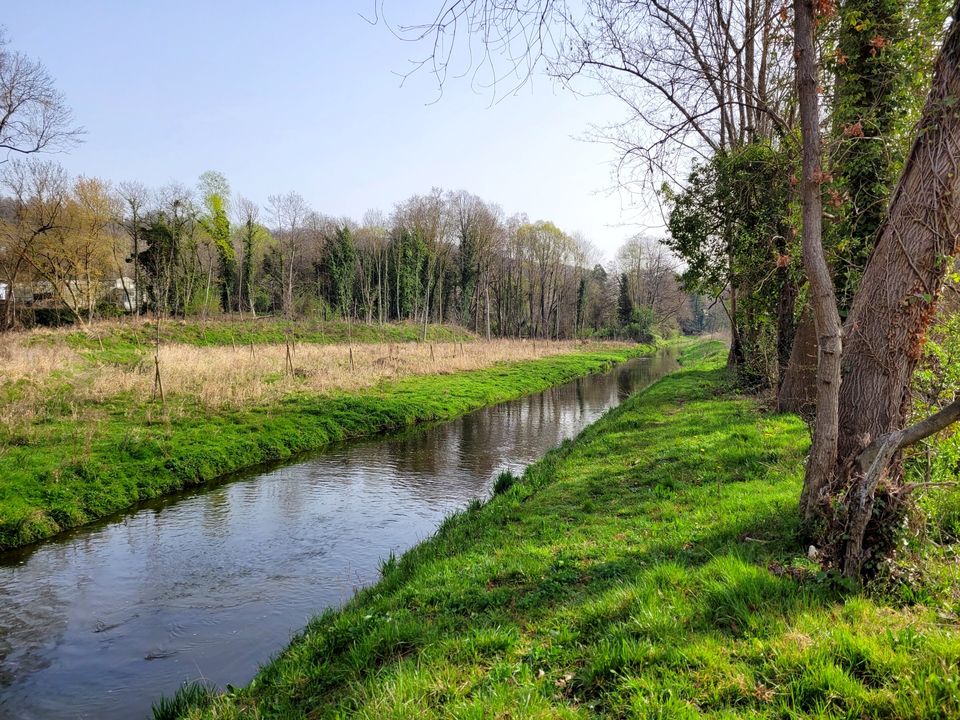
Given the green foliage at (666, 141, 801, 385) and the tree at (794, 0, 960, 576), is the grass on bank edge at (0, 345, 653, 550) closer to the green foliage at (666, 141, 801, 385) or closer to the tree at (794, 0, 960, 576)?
Answer: the green foliage at (666, 141, 801, 385)

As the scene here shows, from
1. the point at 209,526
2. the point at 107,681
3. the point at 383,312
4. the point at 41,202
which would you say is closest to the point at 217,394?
the point at 209,526

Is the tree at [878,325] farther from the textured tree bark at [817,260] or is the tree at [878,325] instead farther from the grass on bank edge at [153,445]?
the grass on bank edge at [153,445]

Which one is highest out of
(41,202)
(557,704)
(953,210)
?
(41,202)

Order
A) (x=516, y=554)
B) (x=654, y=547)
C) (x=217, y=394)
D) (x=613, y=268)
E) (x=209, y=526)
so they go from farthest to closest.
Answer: (x=613, y=268)
(x=217, y=394)
(x=209, y=526)
(x=516, y=554)
(x=654, y=547)

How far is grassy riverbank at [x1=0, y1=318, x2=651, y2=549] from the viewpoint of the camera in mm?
11016

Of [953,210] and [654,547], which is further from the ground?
[953,210]

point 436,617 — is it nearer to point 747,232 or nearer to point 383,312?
point 747,232

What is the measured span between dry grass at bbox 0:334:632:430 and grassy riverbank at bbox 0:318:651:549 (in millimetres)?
56

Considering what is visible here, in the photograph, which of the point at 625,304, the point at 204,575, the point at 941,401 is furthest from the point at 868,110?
the point at 625,304

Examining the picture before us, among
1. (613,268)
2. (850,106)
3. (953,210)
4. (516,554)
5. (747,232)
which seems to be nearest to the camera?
(953,210)

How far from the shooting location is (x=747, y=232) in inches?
534

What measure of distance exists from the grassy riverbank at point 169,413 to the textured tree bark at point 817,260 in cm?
1228

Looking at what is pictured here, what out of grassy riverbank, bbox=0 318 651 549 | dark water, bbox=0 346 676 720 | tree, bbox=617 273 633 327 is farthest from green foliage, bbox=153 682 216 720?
tree, bbox=617 273 633 327

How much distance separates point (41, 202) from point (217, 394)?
25262mm
